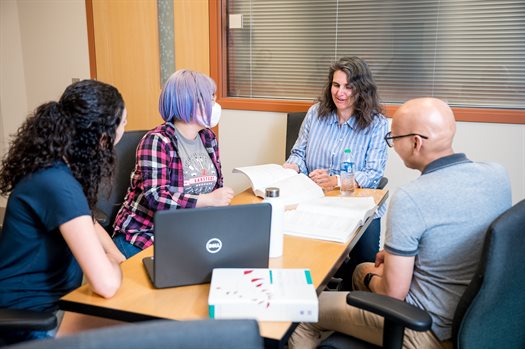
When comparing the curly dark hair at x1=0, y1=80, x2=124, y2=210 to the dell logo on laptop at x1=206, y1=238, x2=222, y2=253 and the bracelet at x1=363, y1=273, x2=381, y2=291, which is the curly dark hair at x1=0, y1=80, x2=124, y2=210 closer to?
the dell logo on laptop at x1=206, y1=238, x2=222, y2=253

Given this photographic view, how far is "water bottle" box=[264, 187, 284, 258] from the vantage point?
1410mm

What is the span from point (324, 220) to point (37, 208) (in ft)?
3.19

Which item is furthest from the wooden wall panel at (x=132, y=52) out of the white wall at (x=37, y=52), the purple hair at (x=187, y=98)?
the purple hair at (x=187, y=98)

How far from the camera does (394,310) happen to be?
1.21m

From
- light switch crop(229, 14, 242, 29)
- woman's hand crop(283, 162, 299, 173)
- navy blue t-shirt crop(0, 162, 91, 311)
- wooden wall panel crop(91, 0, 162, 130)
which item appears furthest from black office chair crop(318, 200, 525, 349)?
wooden wall panel crop(91, 0, 162, 130)

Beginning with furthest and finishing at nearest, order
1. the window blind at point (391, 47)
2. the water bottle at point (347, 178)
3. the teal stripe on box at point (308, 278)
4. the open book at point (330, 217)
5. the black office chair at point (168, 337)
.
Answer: the window blind at point (391, 47) → the water bottle at point (347, 178) → the open book at point (330, 217) → the teal stripe on box at point (308, 278) → the black office chair at point (168, 337)

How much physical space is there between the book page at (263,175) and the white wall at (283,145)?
1.01 metres

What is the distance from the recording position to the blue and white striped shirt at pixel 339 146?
2.42 metres

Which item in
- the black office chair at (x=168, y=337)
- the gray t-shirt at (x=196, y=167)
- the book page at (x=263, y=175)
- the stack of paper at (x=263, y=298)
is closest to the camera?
the black office chair at (x=168, y=337)

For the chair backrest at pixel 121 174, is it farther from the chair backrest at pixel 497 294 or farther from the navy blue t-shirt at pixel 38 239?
the chair backrest at pixel 497 294

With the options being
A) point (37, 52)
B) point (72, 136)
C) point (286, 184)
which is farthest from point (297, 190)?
point (37, 52)

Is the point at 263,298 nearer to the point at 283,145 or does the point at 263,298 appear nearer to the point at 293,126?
the point at 293,126

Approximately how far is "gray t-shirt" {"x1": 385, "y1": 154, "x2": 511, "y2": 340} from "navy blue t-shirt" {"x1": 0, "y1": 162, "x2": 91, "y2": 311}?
0.84 meters

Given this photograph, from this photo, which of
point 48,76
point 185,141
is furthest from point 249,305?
point 48,76
